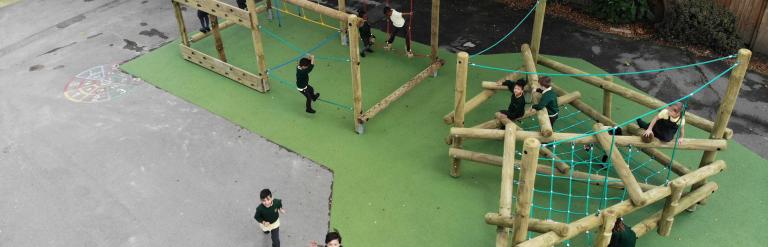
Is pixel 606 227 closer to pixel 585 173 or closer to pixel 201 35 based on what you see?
pixel 585 173

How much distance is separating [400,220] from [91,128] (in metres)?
5.67

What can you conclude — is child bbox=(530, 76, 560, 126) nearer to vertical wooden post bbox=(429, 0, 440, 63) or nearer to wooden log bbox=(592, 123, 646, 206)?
wooden log bbox=(592, 123, 646, 206)

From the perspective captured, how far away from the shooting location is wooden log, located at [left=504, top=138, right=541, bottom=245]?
17.2ft

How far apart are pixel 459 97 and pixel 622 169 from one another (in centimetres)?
226

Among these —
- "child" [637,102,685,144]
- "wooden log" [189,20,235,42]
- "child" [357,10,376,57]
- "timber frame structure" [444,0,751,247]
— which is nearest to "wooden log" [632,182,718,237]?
"timber frame structure" [444,0,751,247]

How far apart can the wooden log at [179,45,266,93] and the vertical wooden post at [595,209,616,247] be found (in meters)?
6.50

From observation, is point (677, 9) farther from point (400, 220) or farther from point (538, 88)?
point (400, 220)

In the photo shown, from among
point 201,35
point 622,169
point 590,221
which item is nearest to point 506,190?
point 590,221

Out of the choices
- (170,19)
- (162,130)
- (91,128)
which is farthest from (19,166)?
(170,19)

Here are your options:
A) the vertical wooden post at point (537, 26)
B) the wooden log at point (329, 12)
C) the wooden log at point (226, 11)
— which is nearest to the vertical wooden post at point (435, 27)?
the vertical wooden post at point (537, 26)

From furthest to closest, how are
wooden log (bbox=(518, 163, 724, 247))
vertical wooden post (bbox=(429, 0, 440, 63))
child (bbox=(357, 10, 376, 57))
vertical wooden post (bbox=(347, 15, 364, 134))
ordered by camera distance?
child (bbox=(357, 10, 376, 57))
vertical wooden post (bbox=(429, 0, 440, 63))
vertical wooden post (bbox=(347, 15, 364, 134))
wooden log (bbox=(518, 163, 724, 247))

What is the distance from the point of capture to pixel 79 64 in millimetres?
11766

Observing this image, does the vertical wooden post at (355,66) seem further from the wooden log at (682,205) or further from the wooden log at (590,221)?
the wooden log at (682,205)

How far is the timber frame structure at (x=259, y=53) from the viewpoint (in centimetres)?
879
